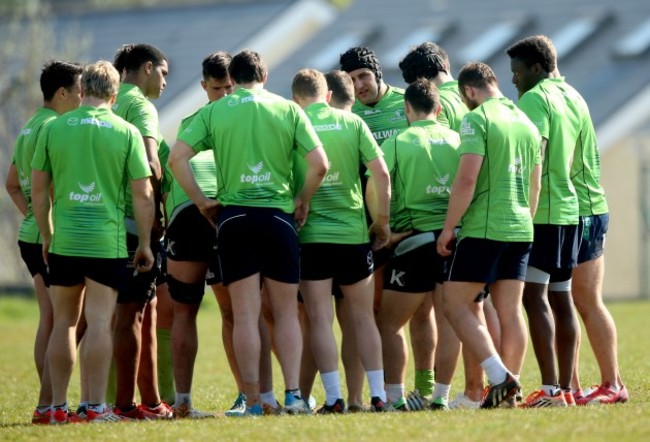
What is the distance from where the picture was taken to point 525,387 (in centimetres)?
1223

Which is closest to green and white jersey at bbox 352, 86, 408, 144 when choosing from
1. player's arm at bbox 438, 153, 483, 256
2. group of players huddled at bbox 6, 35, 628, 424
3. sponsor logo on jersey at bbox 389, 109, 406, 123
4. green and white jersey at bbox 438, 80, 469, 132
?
sponsor logo on jersey at bbox 389, 109, 406, 123

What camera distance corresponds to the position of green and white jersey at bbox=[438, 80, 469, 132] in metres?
11.0

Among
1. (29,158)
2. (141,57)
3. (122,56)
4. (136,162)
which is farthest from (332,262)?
(122,56)

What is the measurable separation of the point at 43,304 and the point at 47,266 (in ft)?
2.30

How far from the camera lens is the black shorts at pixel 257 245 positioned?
380 inches

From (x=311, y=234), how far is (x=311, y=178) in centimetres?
51

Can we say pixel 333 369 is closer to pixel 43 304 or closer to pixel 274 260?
pixel 274 260

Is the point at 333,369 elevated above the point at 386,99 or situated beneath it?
situated beneath

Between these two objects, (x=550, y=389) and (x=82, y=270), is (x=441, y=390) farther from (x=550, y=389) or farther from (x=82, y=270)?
(x=82, y=270)

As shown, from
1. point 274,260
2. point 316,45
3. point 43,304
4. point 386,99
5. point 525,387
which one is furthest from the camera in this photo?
point 316,45

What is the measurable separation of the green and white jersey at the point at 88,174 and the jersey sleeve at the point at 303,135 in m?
1.12

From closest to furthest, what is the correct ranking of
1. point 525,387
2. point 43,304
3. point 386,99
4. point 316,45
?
1. point 43,304
2. point 386,99
3. point 525,387
4. point 316,45

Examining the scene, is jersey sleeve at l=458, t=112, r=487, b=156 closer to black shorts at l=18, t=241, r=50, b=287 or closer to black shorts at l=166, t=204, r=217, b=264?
black shorts at l=166, t=204, r=217, b=264

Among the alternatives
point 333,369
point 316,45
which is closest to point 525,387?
point 333,369
